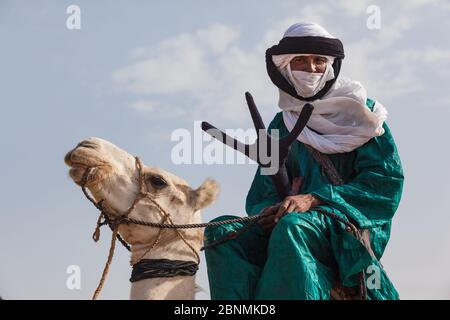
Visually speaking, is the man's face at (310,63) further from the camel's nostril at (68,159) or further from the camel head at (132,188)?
the camel's nostril at (68,159)

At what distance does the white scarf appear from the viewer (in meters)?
7.19

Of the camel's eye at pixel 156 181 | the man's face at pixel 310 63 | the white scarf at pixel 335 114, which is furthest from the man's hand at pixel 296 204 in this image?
the man's face at pixel 310 63

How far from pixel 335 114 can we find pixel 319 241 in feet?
3.31

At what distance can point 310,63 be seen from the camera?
7453 mm

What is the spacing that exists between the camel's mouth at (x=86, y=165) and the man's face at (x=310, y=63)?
4.91 feet

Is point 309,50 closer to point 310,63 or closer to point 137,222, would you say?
point 310,63

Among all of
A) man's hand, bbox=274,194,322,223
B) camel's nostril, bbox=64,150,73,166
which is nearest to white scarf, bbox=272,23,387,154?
man's hand, bbox=274,194,322,223

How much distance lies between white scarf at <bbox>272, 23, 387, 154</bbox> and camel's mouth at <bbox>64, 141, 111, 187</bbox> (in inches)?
52.8

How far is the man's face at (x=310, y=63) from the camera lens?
743cm

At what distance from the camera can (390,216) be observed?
23.2 feet

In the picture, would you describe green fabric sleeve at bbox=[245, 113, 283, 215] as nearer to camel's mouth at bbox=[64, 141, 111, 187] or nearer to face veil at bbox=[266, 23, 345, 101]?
face veil at bbox=[266, 23, 345, 101]
